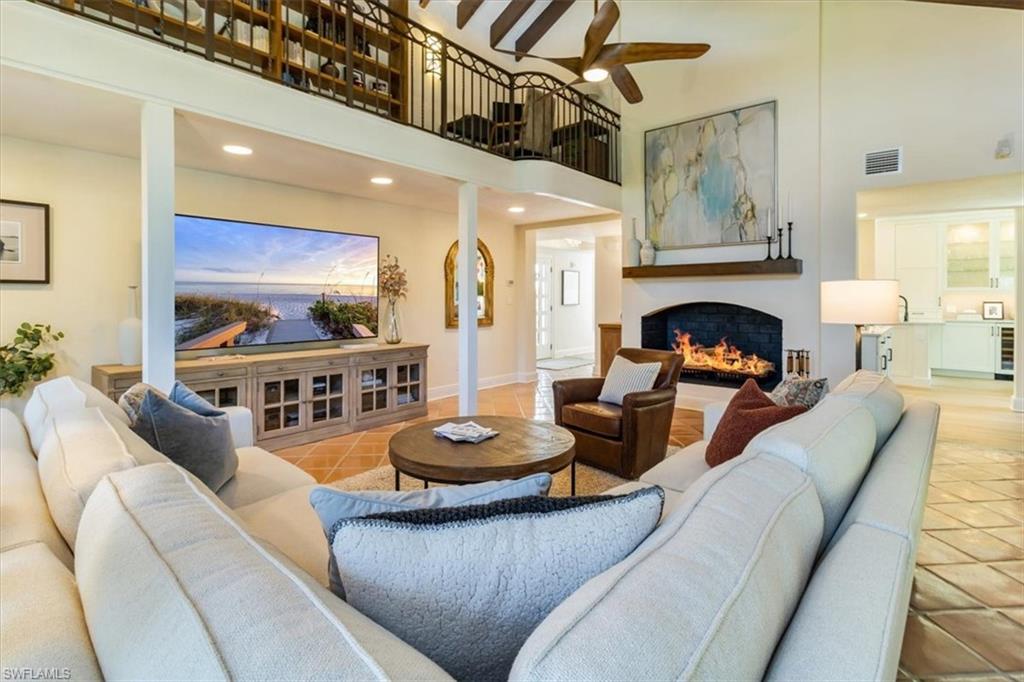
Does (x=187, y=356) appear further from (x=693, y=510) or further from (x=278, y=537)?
(x=693, y=510)

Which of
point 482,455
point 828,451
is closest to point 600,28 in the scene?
point 482,455

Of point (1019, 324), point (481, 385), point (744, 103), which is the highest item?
point (744, 103)

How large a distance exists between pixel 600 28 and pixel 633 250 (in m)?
3.05

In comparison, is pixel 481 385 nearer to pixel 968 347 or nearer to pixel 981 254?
pixel 968 347

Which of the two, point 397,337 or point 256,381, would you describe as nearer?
point 256,381

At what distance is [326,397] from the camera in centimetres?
429

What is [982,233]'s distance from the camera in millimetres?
6816

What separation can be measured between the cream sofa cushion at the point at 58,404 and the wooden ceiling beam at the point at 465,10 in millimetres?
6112

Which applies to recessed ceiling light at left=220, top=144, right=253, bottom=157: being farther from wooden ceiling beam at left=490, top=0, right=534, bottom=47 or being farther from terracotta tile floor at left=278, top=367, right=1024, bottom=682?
wooden ceiling beam at left=490, top=0, right=534, bottom=47

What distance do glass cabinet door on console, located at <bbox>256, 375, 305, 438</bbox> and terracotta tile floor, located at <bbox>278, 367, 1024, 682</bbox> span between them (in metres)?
0.21

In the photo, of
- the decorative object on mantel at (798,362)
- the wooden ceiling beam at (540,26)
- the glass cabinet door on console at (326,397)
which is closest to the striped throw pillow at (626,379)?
the decorative object on mantel at (798,362)

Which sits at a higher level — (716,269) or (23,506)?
(716,269)

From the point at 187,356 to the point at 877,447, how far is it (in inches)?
176

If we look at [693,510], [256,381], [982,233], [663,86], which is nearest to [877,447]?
[693,510]
